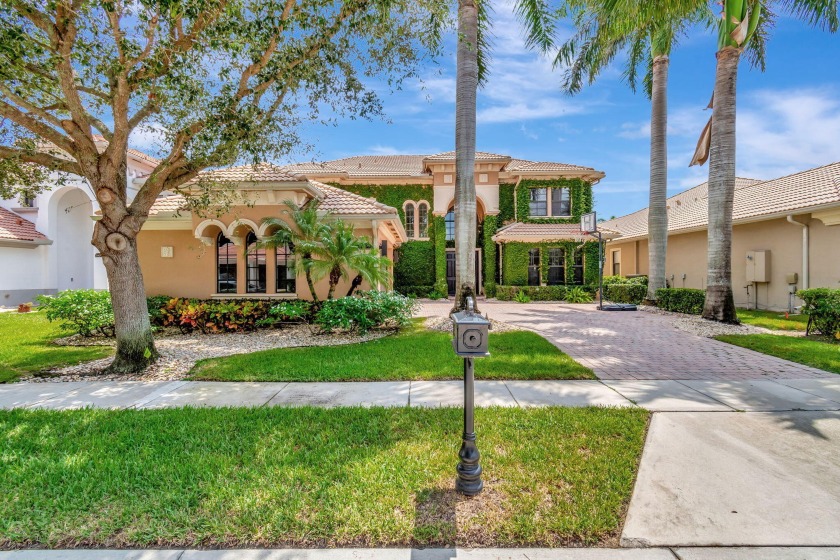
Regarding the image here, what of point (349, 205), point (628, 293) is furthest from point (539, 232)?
point (349, 205)

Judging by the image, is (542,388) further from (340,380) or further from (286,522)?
(286,522)

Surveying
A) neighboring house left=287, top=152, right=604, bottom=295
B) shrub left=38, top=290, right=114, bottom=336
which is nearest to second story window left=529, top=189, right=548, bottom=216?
neighboring house left=287, top=152, right=604, bottom=295

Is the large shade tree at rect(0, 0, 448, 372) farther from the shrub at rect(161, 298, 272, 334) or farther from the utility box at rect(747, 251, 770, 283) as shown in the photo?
the utility box at rect(747, 251, 770, 283)

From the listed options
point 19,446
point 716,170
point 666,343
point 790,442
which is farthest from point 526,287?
point 19,446

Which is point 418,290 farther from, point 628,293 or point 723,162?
point 723,162

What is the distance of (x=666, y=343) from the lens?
8938 mm

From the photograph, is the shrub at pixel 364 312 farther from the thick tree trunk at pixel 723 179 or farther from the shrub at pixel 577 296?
the shrub at pixel 577 296

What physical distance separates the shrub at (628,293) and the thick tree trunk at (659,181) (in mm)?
2025

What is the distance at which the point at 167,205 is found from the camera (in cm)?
1184

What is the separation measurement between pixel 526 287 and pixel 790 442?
17.3 metres

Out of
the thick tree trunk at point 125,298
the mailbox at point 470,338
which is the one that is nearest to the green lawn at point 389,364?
the thick tree trunk at point 125,298

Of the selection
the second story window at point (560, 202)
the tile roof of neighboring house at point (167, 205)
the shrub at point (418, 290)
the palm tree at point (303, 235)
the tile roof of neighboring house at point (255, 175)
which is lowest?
the shrub at point (418, 290)

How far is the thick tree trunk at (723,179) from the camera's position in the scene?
11094mm

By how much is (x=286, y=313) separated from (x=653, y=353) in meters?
8.97
